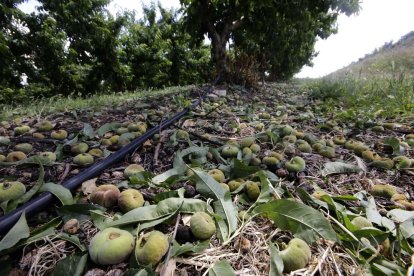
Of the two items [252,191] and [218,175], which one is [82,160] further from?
[252,191]

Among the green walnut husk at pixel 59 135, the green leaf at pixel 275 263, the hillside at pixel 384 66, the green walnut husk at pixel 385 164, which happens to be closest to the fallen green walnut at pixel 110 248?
the green leaf at pixel 275 263

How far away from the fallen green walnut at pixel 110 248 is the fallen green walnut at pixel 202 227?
0.19m

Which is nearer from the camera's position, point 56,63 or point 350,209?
point 350,209

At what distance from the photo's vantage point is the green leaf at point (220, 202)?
0.84m

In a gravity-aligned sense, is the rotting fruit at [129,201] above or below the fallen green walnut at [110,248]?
above

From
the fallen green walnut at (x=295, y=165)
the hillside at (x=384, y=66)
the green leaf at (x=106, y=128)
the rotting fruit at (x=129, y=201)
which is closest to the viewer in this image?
the rotting fruit at (x=129, y=201)

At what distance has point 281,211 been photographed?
2.78 ft

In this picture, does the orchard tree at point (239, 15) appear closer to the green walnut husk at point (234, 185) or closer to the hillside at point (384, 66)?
the hillside at point (384, 66)

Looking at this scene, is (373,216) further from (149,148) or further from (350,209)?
(149,148)

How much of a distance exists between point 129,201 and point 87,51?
16131mm

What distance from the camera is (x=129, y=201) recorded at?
91cm

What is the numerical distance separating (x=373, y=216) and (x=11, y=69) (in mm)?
12283

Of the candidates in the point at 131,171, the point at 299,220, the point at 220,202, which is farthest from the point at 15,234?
the point at 299,220

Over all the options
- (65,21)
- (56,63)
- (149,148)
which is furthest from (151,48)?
(149,148)
